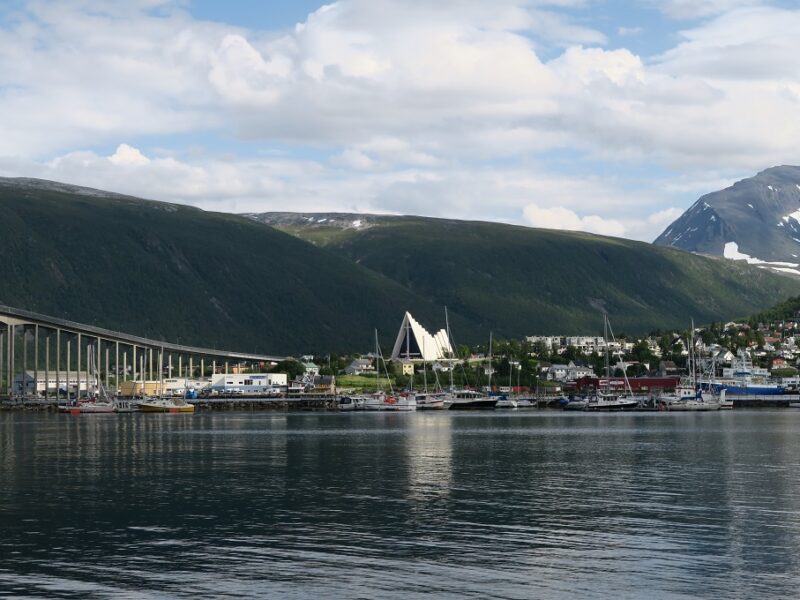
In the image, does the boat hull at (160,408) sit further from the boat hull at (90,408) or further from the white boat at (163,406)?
the boat hull at (90,408)

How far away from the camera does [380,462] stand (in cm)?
8000

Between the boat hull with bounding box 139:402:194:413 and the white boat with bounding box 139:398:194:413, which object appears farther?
the white boat with bounding box 139:398:194:413

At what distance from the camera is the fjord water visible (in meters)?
37.6

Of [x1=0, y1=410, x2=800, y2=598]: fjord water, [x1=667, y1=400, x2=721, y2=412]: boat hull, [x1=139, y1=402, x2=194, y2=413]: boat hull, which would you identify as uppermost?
[x1=139, y1=402, x2=194, y2=413]: boat hull

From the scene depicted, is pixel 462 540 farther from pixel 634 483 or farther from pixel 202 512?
pixel 634 483

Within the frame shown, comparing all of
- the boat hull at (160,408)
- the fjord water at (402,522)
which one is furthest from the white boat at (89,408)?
the fjord water at (402,522)

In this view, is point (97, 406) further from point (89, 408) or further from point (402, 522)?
point (402, 522)

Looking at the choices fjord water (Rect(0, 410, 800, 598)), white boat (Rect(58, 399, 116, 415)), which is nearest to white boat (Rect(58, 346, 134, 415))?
white boat (Rect(58, 399, 116, 415))

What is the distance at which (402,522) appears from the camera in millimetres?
49719

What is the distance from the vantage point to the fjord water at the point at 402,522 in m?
37.6

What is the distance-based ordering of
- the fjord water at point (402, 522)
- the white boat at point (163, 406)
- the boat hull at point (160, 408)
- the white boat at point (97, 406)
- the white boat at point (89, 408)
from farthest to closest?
the white boat at point (163, 406) → the boat hull at point (160, 408) → the white boat at point (97, 406) → the white boat at point (89, 408) → the fjord water at point (402, 522)

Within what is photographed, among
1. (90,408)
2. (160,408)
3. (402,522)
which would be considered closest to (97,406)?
(90,408)

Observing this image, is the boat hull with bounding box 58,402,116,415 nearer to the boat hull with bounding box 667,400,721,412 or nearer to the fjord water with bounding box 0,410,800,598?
the boat hull with bounding box 667,400,721,412

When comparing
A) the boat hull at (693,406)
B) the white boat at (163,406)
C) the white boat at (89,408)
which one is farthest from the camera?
the boat hull at (693,406)
